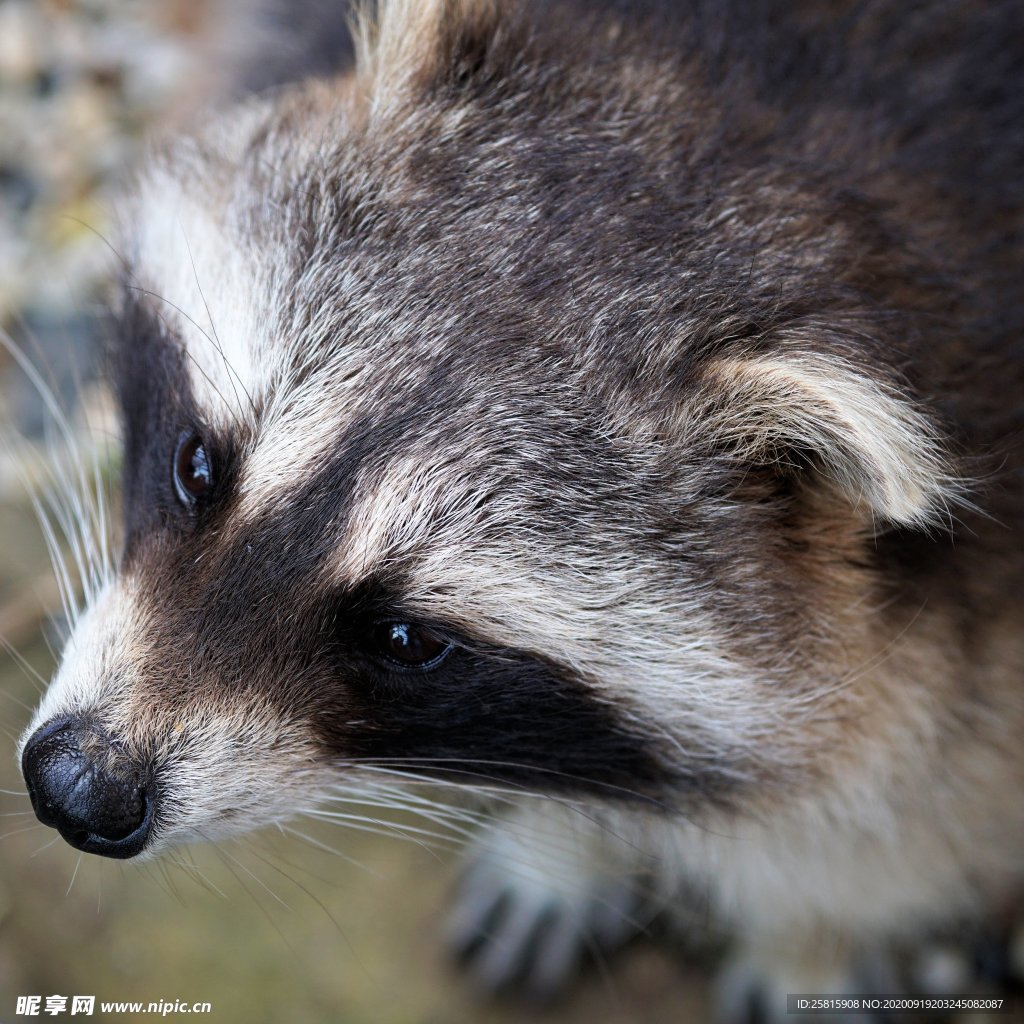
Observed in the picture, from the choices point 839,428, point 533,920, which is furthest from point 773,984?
point 839,428

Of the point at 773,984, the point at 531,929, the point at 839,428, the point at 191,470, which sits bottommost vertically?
the point at 773,984

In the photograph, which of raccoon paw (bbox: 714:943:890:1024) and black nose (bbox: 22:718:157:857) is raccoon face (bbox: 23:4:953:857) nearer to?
black nose (bbox: 22:718:157:857)

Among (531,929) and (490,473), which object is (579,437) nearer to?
(490,473)

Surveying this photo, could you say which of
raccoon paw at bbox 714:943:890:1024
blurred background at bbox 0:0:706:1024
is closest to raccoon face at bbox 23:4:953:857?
blurred background at bbox 0:0:706:1024

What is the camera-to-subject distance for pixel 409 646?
2043mm

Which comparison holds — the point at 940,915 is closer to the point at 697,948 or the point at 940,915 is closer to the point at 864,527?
the point at 697,948

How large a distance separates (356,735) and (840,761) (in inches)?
39.6

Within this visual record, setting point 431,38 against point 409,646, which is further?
point 431,38

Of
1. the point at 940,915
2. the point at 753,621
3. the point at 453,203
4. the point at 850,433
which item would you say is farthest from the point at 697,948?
the point at 453,203

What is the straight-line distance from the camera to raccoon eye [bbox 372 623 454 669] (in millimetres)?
2029

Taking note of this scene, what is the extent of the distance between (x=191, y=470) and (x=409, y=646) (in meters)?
0.55

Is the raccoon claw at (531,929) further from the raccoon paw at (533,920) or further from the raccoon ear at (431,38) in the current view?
the raccoon ear at (431,38)

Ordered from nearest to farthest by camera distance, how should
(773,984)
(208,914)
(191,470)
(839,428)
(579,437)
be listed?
1. (839,428)
2. (579,437)
3. (191,470)
4. (208,914)
5. (773,984)

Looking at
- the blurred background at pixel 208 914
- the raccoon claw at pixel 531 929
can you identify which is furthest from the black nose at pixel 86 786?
the raccoon claw at pixel 531 929
